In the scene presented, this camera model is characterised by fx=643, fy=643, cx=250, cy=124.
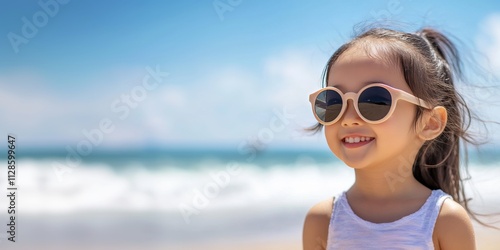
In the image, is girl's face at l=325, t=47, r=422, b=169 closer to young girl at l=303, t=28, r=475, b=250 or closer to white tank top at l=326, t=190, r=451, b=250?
young girl at l=303, t=28, r=475, b=250

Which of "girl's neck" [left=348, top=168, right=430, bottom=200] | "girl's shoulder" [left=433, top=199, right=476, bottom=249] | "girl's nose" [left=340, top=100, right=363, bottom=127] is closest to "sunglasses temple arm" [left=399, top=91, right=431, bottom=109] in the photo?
"girl's nose" [left=340, top=100, right=363, bottom=127]

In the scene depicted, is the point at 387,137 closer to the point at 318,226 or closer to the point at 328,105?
the point at 328,105

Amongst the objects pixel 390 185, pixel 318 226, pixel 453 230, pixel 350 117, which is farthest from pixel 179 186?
pixel 453 230

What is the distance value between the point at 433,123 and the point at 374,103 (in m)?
0.36

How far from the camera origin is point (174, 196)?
11438 millimetres

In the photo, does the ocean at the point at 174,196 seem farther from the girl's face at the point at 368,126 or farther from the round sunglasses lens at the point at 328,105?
the round sunglasses lens at the point at 328,105

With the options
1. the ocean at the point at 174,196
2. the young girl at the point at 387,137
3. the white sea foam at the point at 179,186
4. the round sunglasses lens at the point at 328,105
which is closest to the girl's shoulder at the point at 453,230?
the young girl at the point at 387,137

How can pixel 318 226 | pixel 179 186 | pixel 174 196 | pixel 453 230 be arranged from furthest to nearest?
pixel 179 186, pixel 174 196, pixel 318 226, pixel 453 230

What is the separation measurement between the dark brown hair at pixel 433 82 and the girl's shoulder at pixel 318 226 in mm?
417

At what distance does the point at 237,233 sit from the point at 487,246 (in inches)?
115

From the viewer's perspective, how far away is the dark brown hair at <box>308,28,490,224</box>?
2.82 m

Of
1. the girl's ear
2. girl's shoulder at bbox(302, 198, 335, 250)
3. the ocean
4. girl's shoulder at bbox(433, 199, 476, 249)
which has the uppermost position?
the ocean

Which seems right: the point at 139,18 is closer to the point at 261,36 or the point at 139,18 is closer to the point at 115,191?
the point at 261,36

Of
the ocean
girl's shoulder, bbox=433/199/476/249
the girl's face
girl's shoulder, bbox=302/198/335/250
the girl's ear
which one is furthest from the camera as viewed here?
the ocean
